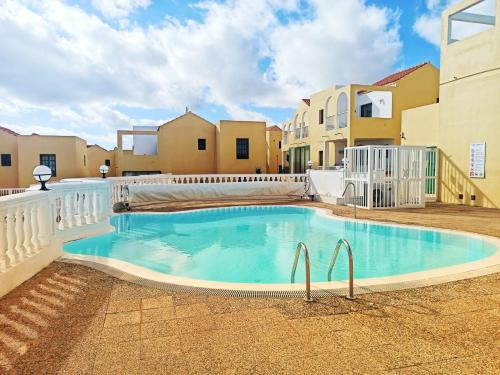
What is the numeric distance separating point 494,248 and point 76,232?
346 inches

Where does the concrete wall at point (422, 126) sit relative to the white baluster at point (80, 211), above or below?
above

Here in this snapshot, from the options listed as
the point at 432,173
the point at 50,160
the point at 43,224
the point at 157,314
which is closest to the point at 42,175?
the point at 43,224

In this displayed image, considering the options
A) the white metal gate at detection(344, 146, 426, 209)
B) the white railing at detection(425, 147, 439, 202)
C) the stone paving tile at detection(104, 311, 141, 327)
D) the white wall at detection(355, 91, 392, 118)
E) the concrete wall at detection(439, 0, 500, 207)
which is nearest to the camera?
the stone paving tile at detection(104, 311, 141, 327)

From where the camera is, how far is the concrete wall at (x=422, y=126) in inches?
667

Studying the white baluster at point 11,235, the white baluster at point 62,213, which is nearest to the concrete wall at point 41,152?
the white baluster at point 62,213

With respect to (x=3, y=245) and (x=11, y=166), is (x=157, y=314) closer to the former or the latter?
(x=3, y=245)

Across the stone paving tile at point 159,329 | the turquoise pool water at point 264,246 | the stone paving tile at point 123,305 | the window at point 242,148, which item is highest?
the window at point 242,148

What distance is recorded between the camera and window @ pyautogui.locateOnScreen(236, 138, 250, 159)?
91.0 ft

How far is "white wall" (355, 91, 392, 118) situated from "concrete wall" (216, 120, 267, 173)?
7.76 meters

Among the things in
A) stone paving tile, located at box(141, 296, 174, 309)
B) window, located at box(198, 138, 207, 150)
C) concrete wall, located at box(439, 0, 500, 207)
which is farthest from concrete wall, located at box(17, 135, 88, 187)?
stone paving tile, located at box(141, 296, 174, 309)

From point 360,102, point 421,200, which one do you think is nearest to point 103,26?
point 421,200

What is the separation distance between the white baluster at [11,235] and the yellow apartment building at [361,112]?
21104 mm

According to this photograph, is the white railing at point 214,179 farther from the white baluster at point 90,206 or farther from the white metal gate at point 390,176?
the white baluster at point 90,206

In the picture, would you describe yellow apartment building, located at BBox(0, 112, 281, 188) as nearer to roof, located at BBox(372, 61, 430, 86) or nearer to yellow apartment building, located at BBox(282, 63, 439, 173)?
yellow apartment building, located at BBox(282, 63, 439, 173)
